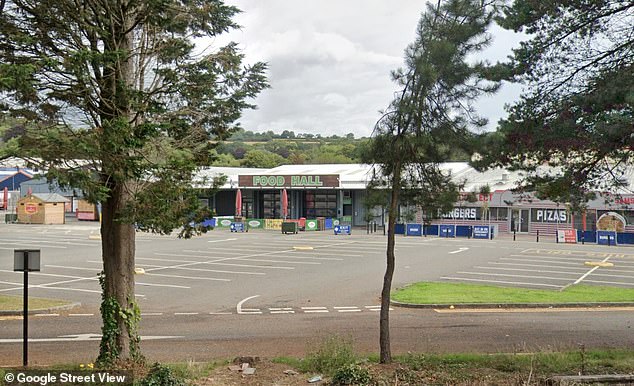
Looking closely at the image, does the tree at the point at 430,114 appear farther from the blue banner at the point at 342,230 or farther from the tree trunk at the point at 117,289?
the blue banner at the point at 342,230

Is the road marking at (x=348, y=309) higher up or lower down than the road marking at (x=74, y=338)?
higher up

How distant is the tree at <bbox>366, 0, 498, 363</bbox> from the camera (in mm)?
9195

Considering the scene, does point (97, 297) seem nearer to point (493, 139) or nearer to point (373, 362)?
point (373, 362)

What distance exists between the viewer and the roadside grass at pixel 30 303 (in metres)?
17.3

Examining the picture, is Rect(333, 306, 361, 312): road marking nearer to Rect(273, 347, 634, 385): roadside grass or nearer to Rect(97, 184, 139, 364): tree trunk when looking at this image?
Rect(273, 347, 634, 385): roadside grass

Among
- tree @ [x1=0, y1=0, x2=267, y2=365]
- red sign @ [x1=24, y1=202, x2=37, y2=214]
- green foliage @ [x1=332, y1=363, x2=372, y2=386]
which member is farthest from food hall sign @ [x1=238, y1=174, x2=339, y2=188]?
green foliage @ [x1=332, y1=363, x2=372, y2=386]

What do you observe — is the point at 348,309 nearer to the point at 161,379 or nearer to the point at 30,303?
the point at 30,303

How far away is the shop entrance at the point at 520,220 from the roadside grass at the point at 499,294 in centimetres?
2787

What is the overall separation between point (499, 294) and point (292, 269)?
997 centimetres

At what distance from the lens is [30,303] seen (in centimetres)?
1798

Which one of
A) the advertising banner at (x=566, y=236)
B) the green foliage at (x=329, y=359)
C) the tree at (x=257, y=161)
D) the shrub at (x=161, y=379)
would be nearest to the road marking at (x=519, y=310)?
the green foliage at (x=329, y=359)

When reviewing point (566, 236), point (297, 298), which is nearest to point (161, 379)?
point (297, 298)

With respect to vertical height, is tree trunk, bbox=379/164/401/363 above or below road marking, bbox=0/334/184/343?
above

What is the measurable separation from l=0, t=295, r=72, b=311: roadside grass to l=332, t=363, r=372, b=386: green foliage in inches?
487
